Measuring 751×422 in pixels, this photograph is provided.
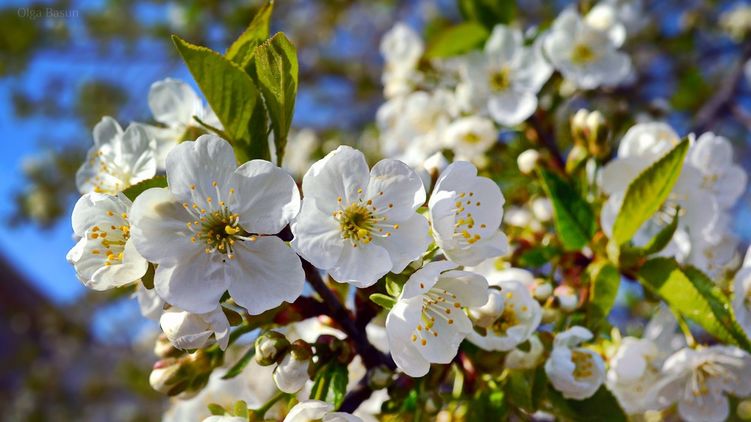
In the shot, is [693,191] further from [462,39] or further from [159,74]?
[159,74]

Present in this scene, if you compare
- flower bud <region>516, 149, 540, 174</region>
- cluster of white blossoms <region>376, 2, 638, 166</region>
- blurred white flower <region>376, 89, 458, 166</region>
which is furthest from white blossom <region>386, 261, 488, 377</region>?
blurred white flower <region>376, 89, 458, 166</region>

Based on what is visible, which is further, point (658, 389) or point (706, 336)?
point (706, 336)

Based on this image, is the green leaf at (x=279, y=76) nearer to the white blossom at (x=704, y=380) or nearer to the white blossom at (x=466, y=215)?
the white blossom at (x=466, y=215)

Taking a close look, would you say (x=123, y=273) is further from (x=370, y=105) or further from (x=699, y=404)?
(x=370, y=105)

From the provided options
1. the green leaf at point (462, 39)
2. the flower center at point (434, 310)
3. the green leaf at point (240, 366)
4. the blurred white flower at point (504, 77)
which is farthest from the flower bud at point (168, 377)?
the green leaf at point (462, 39)

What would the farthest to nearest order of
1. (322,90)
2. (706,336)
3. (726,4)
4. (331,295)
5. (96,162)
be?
1. (322,90)
2. (726,4)
3. (706,336)
4. (96,162)
5. (331,295)

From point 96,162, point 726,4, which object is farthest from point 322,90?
point 96,162
